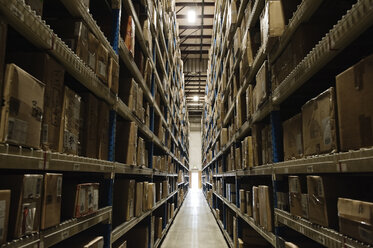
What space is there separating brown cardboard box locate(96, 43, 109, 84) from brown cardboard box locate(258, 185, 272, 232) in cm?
162

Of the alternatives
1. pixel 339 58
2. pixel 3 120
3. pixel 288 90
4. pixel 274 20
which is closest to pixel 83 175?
pixel 3 120

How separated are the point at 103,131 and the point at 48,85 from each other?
0.78m

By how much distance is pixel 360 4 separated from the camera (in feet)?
3.58

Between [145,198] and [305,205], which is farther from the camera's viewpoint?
[145,198]

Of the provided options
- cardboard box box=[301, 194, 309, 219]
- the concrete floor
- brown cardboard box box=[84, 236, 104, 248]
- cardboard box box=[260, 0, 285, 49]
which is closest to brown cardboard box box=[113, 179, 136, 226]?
brown cardboard box box=[84, 236, 104, 248]

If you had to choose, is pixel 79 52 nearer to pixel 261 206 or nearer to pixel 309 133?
pixel 309 133

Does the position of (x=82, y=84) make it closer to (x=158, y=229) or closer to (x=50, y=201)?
(x=50, y=201)

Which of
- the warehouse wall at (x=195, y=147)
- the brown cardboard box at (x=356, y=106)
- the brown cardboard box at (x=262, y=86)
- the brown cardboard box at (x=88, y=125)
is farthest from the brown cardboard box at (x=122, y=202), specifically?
the warehouse wall at (x=195, y=147)

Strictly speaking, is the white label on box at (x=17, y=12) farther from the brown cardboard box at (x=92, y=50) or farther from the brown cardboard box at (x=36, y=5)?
the brown cardboard box at (x=92, y=50)

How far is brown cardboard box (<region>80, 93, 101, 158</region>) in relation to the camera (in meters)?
1.85

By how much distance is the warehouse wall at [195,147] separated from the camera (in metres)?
21.8

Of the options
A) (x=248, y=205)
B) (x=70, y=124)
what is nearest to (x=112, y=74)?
(x=70, y=124)

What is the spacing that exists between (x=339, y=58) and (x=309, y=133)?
50 cm

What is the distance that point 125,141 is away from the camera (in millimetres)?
2824
